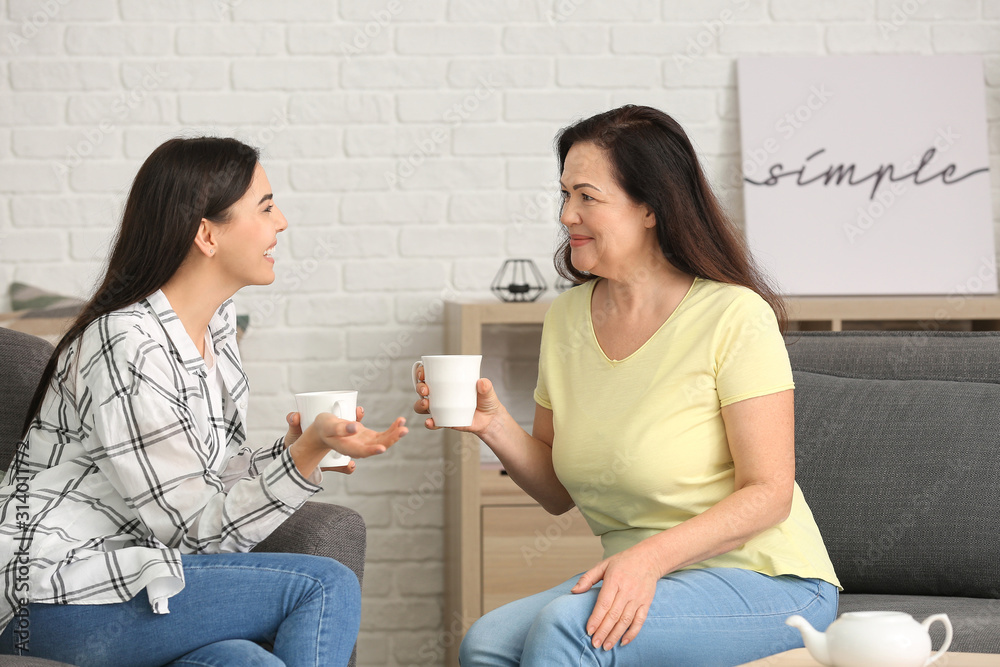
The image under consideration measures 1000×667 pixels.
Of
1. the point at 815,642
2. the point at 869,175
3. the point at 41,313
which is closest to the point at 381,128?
the point at 41,313

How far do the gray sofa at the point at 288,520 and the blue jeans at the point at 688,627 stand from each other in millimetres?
357

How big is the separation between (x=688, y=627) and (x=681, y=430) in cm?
32

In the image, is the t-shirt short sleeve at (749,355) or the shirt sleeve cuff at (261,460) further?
the shirt sleeve cuff at (261,460)

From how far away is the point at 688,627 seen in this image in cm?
137

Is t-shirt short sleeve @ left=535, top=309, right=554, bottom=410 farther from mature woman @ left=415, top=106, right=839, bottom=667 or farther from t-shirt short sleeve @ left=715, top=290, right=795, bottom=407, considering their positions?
t-shirt short sleeve @ left=715, top=290, right=795, bottom=407

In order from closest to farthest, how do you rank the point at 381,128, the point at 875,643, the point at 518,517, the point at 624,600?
the point at 875,643
the point at 624,600
the point at 518,517
the point at 381,128

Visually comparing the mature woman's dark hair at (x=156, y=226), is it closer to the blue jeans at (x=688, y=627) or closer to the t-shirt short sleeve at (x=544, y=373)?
the t-shirt short sleeve at (x=544, y=373)

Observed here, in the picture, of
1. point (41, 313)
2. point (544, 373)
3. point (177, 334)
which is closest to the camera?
point (177, 334)

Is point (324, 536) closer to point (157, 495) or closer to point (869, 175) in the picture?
point (157, 495)

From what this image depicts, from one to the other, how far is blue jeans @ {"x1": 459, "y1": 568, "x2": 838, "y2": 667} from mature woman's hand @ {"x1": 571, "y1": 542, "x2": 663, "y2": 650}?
0.02 m

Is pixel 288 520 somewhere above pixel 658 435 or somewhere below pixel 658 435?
below

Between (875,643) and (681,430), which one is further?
(681,430)

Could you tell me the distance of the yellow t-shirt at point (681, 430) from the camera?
1.53 meters

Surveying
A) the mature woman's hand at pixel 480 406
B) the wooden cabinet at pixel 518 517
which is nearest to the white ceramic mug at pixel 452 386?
the mature woman's hand at pixel 480 406
